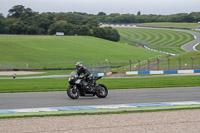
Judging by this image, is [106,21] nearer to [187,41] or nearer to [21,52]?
[187,41]

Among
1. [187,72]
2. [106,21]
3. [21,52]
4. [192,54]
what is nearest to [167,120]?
[187,72]

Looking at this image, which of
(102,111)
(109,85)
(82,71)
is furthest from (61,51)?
(102,111)

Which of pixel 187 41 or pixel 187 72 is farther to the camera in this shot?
pixel 187 41

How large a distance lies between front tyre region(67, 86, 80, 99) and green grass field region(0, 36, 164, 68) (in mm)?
51305

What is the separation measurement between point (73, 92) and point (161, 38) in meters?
109

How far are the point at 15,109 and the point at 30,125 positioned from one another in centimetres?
314

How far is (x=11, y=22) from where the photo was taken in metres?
118

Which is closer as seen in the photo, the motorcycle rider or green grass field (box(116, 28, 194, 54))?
the motorcycle rider

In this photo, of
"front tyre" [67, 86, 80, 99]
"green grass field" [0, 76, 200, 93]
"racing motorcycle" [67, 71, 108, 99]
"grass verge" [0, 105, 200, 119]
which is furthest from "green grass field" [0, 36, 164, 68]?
"grass verge" [0, 105, 200, 119]

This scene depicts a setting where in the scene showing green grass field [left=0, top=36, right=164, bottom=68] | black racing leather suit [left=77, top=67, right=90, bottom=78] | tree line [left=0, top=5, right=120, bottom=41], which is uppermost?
tree line [left=0, top=5, right=120, bottom=41]

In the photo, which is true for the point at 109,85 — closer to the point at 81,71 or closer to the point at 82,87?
→ the point at 82,87

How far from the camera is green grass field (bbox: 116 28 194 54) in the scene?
105 meters

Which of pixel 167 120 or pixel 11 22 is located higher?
pixel 11 22

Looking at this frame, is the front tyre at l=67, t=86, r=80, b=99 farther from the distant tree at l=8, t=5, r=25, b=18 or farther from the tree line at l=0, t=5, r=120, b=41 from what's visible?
the distant tree at l=8, t=5, r=25, b=18
